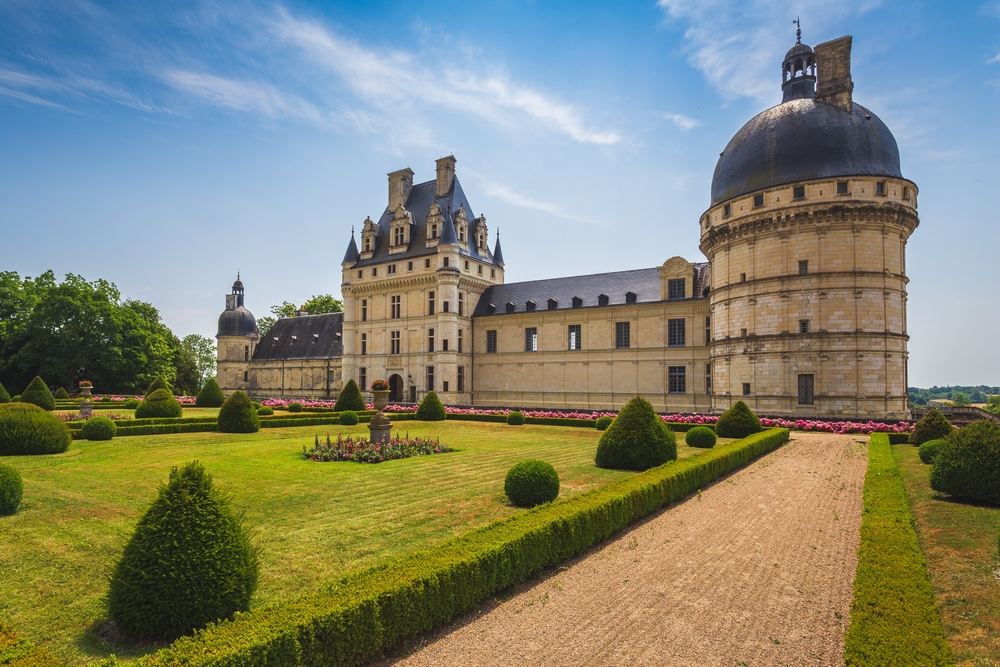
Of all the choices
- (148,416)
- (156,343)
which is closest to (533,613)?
(148,416)

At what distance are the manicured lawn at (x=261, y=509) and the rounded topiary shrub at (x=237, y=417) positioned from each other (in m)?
3.96

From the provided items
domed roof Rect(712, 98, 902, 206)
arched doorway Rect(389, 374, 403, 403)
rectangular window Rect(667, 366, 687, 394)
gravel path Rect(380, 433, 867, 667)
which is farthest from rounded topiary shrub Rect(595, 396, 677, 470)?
arched doorway Rect(389, 374, 403, 403)

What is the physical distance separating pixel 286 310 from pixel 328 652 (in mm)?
76002

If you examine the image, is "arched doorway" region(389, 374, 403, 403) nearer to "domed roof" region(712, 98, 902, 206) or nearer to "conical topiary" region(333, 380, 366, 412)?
"conical topiary" region(333, 380, 366, 412)

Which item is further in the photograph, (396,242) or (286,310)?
(286,310)

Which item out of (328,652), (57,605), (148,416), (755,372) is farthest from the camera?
(755,372)

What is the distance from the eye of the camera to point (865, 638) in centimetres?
522

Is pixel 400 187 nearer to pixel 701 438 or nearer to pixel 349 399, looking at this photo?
pixel 349 399

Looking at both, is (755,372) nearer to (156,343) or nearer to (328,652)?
(328,652)

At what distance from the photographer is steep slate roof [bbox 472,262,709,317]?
133 ft

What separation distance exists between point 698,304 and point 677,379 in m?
5.14

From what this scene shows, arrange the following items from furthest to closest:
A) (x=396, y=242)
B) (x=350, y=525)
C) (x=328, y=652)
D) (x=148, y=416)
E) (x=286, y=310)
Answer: (x=286, y=310) < (x=396, y=242) < (x=148, y=416) < (x=350, y=525) < (x=328, y=652)

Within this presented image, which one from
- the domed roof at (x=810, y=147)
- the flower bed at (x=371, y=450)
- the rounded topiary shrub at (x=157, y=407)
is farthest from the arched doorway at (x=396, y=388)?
the flower bed at (x=371, y=450)

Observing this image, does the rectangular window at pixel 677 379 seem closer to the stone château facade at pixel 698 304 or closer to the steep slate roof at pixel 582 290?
the stone château facade at pixel 698 304
